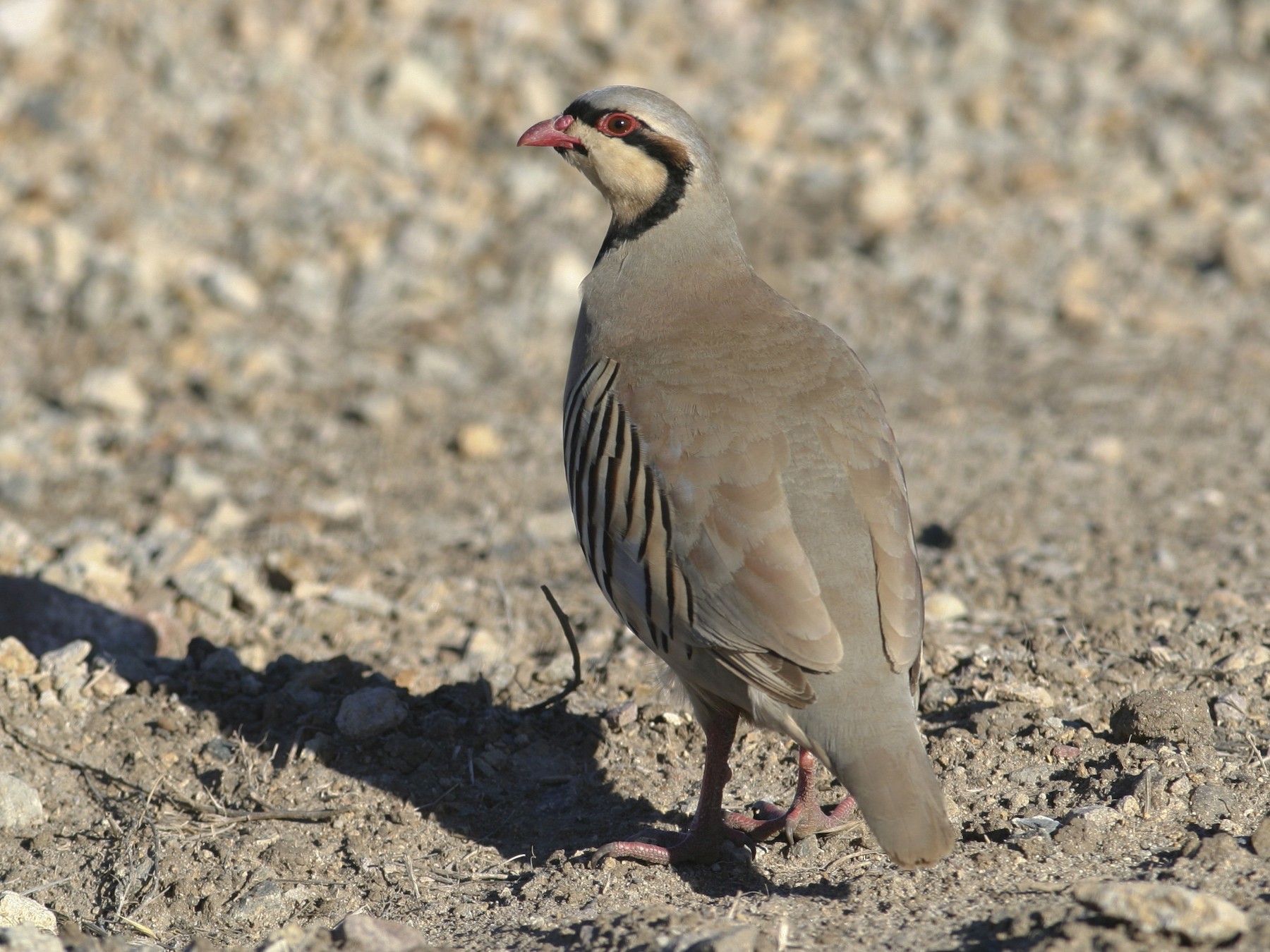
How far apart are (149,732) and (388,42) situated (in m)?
6.50

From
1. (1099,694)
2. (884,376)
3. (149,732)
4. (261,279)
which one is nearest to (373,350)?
(261,279)

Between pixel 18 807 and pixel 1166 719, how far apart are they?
3.16m

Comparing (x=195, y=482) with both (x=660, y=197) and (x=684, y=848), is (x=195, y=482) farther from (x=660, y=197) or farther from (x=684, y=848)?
(x=684, y=848)

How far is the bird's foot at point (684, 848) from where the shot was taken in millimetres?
3764

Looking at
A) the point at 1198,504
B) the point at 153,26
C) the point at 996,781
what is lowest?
the point at 996,781

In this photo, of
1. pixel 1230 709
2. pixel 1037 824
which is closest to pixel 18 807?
pixel 1037 824

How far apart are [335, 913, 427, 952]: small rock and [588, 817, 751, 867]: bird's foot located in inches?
24.4

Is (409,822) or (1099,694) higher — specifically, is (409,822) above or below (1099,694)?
below

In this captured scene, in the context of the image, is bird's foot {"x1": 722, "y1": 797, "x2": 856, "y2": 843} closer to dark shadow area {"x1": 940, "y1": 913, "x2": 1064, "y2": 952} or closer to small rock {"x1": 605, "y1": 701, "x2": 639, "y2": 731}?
small rock {"x1": 605, "y1": 701, "x2": 639, "y2": 731}

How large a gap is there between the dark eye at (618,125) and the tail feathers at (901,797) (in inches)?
85.6

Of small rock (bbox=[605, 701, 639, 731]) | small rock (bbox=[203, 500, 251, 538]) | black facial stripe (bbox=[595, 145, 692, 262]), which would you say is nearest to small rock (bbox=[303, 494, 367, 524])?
small rock (bbox=[203, 500, 251, 538])

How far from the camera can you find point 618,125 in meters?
4.68

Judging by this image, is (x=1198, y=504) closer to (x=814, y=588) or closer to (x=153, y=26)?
(x=814, y=588)

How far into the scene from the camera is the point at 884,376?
7730mm
